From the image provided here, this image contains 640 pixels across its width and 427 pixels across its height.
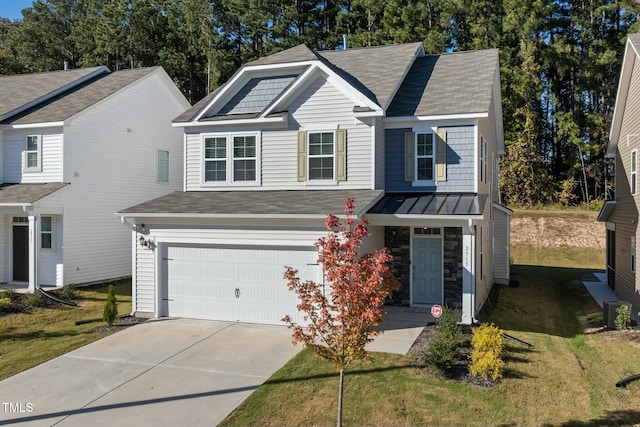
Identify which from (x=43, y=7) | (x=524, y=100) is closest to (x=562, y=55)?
(x=524, y=100)

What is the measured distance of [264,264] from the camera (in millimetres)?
13086

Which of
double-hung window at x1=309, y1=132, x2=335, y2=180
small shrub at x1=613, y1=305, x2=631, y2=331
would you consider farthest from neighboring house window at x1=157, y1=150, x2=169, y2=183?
small shrub at x1=613, y1=305, x2=631, y2=331

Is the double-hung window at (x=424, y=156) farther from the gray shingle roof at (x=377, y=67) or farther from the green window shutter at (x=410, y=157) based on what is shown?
the gray shingle roof at (x=377, y=67)

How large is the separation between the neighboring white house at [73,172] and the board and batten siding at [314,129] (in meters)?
6.38

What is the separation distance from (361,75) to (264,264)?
7905mm

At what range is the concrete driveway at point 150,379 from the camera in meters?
7.73

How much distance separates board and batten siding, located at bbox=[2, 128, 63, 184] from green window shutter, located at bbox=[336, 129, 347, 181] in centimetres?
1093

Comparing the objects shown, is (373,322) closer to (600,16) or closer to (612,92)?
(612,92)

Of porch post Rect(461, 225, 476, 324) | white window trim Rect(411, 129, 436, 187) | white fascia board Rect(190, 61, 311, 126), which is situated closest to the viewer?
porch post Rect(461, 225, 476, 324)

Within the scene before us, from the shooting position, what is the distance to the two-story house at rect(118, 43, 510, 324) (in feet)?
42.5

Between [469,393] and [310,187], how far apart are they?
26.5 feet

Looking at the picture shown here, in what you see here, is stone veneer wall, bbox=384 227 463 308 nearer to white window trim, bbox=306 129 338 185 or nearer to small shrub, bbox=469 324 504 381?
white window trim, bbox=306 129 338 185

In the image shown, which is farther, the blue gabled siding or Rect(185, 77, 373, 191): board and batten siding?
the blue gabled siding

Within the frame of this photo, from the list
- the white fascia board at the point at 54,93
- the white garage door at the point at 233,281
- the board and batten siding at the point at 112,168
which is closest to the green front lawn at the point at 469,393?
the white garage door at the point at 233,281
